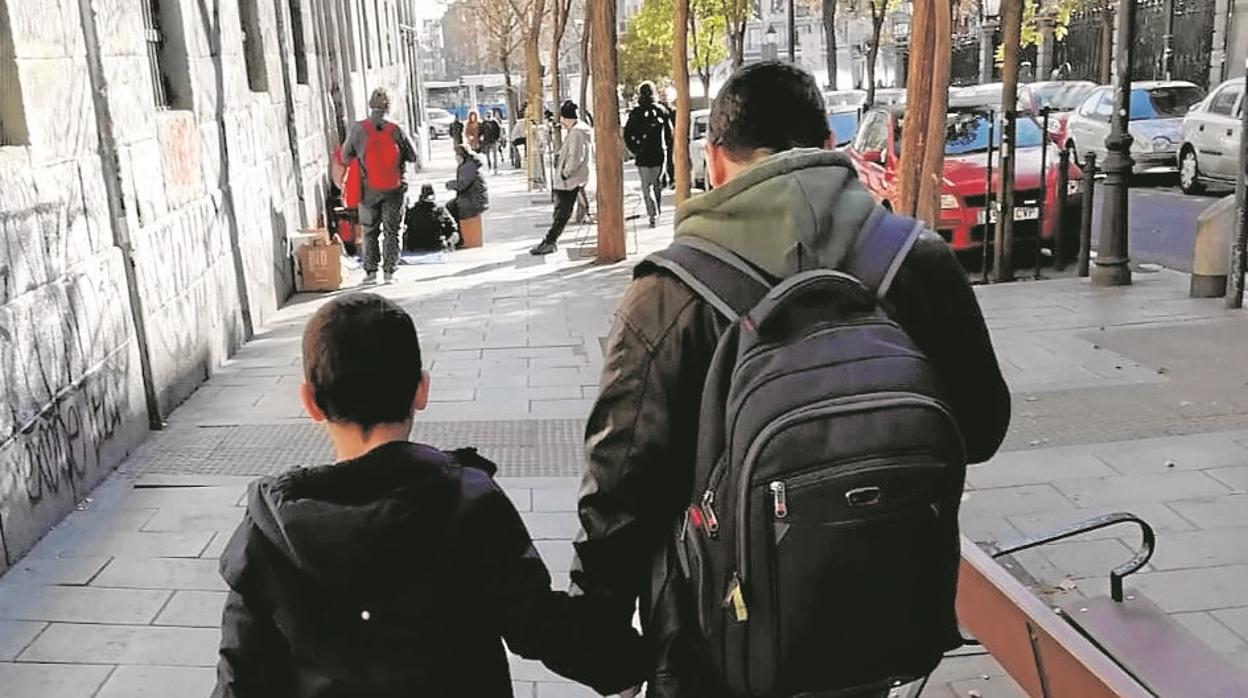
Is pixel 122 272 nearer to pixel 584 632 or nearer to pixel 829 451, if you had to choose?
pixel 584 632

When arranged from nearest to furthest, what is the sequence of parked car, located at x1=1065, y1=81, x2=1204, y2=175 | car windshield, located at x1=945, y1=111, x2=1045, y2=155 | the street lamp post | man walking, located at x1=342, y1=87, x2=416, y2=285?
the street lamp post, man walking, located at x1=342, y1=87, x2=416, y2=285, car windshield, located at x1=945, y1=111, x2=1045, y2=155, parked car, located at x1=1065, y1=81, x2=1204, y2=175

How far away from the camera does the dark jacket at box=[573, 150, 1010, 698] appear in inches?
74.0

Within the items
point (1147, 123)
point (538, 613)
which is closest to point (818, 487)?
point (538, 613)

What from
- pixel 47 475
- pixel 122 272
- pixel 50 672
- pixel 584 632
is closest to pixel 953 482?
pixel 584 632

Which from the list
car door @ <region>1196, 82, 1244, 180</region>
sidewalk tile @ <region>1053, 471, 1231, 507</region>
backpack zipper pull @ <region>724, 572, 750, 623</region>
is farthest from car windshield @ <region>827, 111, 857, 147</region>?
backpack zipper pull @ <region>724, 572, 750, 623</region>

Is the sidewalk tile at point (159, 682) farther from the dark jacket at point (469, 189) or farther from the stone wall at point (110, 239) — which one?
the dark jacket at point (469, 189)

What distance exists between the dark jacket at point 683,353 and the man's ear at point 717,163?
77 millimetres

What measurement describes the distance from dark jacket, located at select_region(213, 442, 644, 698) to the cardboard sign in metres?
10.1

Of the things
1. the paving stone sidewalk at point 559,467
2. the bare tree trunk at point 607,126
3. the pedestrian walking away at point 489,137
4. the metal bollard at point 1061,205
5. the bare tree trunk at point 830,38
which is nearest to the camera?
the paving stone sidewalk at point 559,467

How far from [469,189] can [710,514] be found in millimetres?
13591

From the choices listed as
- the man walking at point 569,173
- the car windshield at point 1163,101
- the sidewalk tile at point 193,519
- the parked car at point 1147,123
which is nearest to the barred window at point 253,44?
the man walking at point 569,173

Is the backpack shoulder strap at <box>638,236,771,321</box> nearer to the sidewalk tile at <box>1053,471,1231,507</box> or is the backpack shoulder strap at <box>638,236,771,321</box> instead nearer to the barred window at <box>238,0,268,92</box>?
the sidewalk tile at <box>1053,471,1231,507</box>

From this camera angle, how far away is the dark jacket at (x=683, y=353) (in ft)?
6.17

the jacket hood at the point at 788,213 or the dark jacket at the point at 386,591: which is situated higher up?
the jacket hood at the point at 788,213
